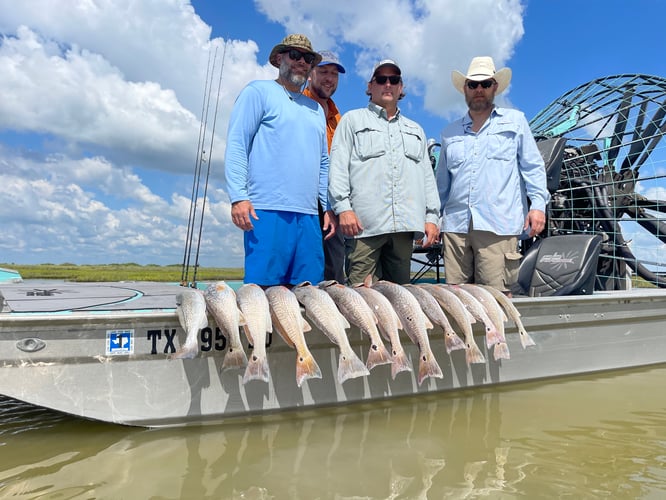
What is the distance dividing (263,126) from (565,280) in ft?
10.7

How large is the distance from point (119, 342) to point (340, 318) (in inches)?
54.2

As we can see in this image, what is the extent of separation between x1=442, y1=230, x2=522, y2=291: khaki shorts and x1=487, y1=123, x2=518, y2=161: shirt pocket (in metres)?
0.72

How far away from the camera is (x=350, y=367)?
280 cm

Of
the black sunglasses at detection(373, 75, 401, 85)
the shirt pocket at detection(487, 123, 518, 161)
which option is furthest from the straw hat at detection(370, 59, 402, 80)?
the shirt pocket at detection(487, 123, 518, 161)

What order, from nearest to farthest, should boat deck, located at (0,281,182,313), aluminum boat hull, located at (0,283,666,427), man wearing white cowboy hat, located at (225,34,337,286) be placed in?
aluminum boat hull, located at (0,283,666,427) → man wearing white cowboy hat, located at (225,34,337,286) → boat deck, located at (0,281,182,313)

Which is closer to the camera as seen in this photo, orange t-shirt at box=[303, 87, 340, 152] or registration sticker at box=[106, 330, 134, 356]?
registration sticker at box=[106, 330, 134, 356]

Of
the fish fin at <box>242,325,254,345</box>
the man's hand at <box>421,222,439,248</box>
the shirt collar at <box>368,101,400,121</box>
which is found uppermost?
the shirt collar at <box>368,101,400,121</box>

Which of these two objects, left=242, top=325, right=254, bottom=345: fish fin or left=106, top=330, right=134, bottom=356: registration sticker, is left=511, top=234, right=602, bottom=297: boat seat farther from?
left=106, top=330, right=134, bottom=356: registration sticker

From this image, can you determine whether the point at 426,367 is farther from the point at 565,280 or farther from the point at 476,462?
the point at 565,280

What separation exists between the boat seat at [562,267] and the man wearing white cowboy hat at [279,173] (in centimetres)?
247

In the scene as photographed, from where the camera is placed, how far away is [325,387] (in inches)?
131

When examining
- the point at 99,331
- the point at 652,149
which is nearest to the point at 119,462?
the point at 99,331

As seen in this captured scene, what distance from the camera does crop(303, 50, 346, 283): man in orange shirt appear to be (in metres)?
4.24

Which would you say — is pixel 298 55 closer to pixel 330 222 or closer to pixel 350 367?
pixel 330 222
